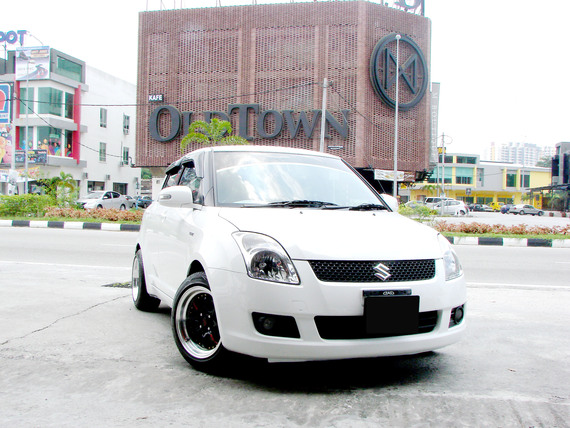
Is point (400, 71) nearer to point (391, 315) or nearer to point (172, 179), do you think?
point (172, 179)

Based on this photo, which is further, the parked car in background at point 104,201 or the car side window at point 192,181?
the parked car in background at point 104,201

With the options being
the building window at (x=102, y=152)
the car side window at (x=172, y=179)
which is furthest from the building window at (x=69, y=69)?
the car side window at (x=172, y=179)

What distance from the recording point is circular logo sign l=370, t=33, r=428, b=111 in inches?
1339

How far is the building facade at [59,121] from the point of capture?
41.8 meters

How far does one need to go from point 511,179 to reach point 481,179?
490 centimetres

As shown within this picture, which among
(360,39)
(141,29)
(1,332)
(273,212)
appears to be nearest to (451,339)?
(273,212)

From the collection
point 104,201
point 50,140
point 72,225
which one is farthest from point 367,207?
point 50,140

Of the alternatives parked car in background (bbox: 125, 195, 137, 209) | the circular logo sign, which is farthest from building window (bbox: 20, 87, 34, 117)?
the circular logo sign

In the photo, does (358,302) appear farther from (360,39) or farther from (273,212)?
(360,39)

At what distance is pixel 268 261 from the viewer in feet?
9.82

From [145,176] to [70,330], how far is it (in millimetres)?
75768

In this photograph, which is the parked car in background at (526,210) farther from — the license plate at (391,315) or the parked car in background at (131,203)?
the license plate at (391,315)

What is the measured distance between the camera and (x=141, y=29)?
3669 cm

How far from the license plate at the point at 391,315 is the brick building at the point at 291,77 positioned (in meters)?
31.0
